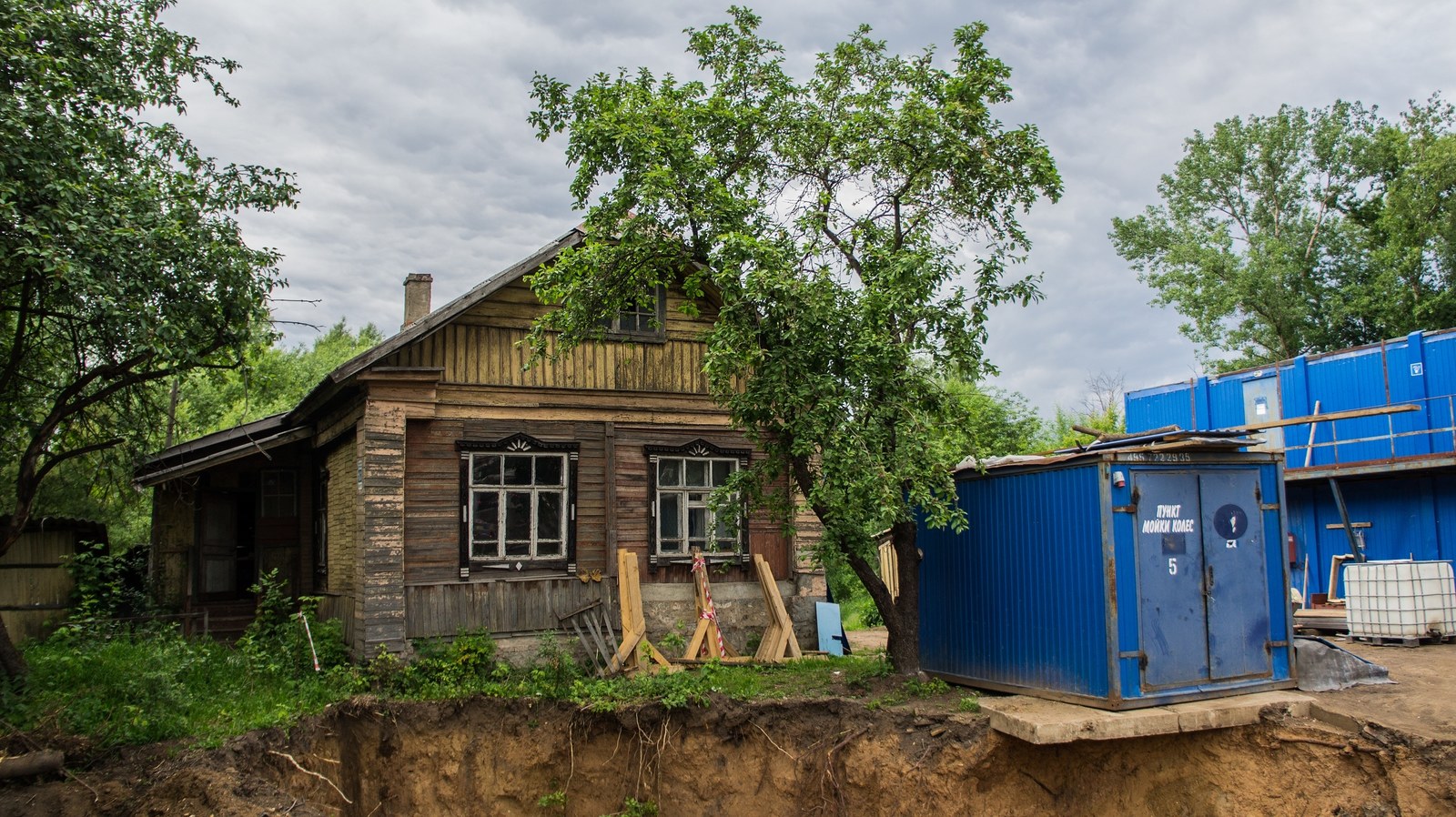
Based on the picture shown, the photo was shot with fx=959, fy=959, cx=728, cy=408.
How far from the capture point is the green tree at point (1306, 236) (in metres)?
26.4

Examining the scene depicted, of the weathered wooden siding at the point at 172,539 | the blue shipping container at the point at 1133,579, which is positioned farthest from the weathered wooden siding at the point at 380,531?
the blue shipping container at the point at 1133,579

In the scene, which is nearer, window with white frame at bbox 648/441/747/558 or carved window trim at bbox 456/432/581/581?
carved window trim at bbox 456/432/581/581

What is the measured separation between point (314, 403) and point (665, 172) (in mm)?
6792

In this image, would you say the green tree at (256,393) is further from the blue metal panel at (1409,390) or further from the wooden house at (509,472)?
the blue metal panel at (1409,390)

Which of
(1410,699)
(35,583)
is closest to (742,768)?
(1410,699)

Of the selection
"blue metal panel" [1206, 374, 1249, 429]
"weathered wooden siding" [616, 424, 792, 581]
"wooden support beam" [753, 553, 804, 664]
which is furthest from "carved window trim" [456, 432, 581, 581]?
"blue metal panel" [1206, 374, 1249, 429]

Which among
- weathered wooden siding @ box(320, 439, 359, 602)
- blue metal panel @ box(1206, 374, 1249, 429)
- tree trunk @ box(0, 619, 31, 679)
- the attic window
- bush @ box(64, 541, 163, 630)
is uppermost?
the attic window

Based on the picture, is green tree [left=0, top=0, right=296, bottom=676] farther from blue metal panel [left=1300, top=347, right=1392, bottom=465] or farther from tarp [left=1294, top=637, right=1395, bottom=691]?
blue metal panel [left=1300, top=347, right=1392, bottom=465]

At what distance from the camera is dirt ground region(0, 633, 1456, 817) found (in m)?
8.26

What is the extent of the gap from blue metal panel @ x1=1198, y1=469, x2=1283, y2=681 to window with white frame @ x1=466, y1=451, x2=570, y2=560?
7.99 meters

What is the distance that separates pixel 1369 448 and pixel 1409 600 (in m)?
5.39

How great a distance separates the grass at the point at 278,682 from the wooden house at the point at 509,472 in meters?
→ 0.52

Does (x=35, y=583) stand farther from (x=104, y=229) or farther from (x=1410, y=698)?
(x=1410, y=698)

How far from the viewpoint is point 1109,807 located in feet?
29.0
